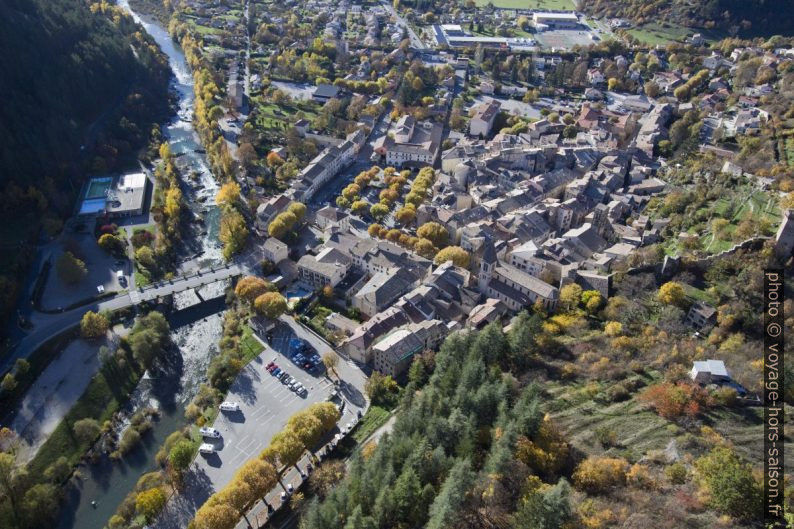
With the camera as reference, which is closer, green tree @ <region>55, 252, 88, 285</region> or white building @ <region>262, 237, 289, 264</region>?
green tree @ <region>55, 252, 88, 285</region>

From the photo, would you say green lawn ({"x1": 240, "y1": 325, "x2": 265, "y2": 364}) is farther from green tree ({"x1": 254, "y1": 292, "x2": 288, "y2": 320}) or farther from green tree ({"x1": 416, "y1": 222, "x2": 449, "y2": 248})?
green tree ({"x1": 416, "y1": 222, "x2": 449, "y2": 248})

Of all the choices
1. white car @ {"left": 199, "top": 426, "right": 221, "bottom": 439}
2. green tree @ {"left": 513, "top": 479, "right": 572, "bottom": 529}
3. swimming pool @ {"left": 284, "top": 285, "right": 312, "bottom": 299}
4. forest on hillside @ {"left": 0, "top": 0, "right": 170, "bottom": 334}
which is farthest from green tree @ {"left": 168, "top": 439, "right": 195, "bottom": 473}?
forest on hillside @ {"left": 0, "top": 0, "right": 170, "bottom": 334}

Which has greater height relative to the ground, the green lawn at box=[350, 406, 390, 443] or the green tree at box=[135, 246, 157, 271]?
the green tree at box=[135, 246, 157, 271]

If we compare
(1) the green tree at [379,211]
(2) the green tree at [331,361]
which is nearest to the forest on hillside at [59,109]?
(2) the green tree at [331,361]

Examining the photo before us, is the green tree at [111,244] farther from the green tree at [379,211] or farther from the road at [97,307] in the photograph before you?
the green tree at [379,211]

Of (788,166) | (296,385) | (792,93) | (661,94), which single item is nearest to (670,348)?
(296,385)
